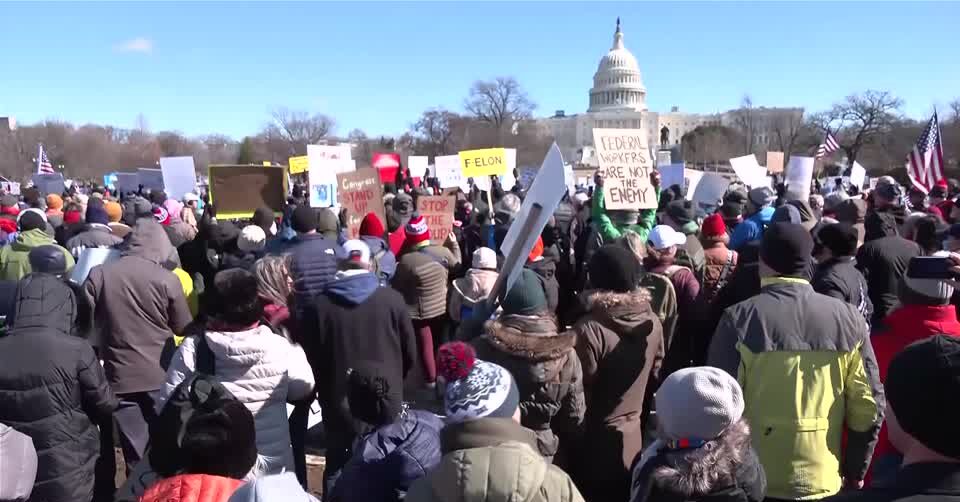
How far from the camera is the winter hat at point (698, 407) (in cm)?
223

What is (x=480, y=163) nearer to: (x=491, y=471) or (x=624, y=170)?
(x=624, y=170)

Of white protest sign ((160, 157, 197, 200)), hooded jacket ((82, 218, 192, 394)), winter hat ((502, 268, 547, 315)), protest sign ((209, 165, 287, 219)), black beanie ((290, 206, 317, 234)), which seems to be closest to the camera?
winter hat ((502, 268, 547, 315))

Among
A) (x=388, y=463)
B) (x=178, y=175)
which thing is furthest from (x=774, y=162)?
(x=388, y=463)

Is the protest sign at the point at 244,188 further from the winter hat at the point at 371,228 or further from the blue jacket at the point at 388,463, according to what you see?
the blue jacket at the point at 388,463

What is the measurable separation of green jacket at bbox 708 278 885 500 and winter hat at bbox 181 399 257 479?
1.92 m

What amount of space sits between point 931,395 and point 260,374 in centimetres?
252

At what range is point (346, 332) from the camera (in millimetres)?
3922

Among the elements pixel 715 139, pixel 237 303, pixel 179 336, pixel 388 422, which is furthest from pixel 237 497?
pixel 715 139

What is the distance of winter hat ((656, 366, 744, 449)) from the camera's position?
2.23 meters

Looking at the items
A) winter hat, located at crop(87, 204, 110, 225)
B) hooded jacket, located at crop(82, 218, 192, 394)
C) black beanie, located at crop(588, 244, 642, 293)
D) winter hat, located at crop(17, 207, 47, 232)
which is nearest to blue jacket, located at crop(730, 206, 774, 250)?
black beanie, located at crop(588, 244, 642, 293)

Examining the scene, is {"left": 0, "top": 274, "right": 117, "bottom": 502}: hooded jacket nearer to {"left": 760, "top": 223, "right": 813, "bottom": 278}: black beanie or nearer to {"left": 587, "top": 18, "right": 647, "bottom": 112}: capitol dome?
{"left": 760, "top": 223, "right": 813, "bottom": 278}: black beanie

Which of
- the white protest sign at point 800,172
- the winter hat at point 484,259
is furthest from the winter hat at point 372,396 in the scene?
the white protest sign at point 800,172

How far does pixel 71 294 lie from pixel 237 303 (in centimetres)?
106

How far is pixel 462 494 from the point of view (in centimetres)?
197
